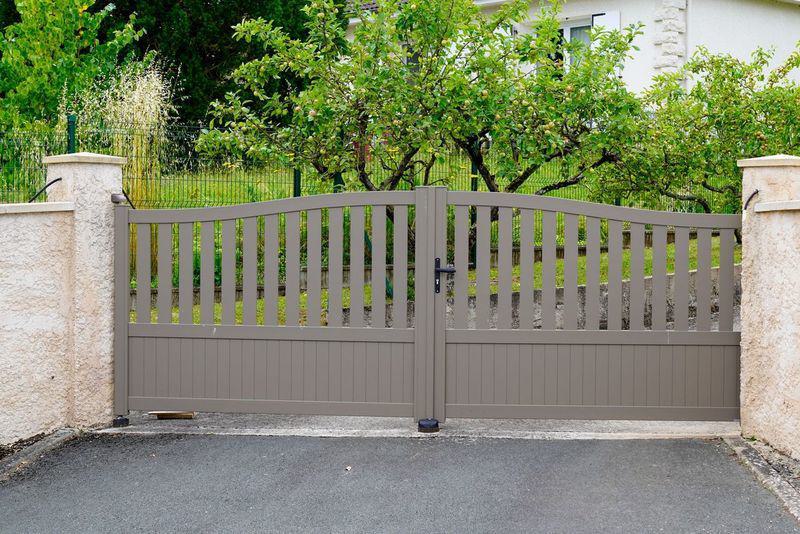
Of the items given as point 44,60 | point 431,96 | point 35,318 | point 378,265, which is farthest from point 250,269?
point 44,60

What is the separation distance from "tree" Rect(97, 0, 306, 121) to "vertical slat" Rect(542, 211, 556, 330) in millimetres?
10068

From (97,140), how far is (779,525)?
8008 mm

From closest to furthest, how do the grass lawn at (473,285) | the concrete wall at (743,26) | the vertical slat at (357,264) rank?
the vertical slat at (357,264) < the grass lawn at (473,285) < the concrete wall at (743,26)

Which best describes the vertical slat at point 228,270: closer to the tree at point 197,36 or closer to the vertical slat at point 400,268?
the vertical slat at point 400,268

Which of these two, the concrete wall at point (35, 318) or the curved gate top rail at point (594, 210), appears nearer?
the concrete wall at point (35, 318)

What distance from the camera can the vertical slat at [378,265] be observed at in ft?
22.3

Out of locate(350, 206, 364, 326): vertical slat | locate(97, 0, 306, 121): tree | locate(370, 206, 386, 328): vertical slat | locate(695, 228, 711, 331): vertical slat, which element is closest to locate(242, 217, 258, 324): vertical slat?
locate(350, 206, 364, 326): vertical slat

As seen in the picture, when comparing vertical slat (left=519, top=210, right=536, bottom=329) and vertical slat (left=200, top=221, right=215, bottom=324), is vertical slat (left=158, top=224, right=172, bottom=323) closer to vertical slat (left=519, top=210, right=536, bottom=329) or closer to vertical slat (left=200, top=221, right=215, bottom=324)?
vertical slat (left=200, top=221, right=215, bottom=324)

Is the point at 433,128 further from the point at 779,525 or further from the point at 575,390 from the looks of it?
the point at 779,525

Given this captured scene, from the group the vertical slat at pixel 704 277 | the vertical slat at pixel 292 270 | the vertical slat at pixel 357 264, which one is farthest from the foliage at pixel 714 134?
the vertical slat at pixel 292 270

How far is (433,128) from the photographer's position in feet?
30.8

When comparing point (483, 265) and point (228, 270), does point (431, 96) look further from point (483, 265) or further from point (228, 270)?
point (228, 270)

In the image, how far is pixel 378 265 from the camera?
688cm

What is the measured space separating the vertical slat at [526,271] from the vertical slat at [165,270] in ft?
8.07
